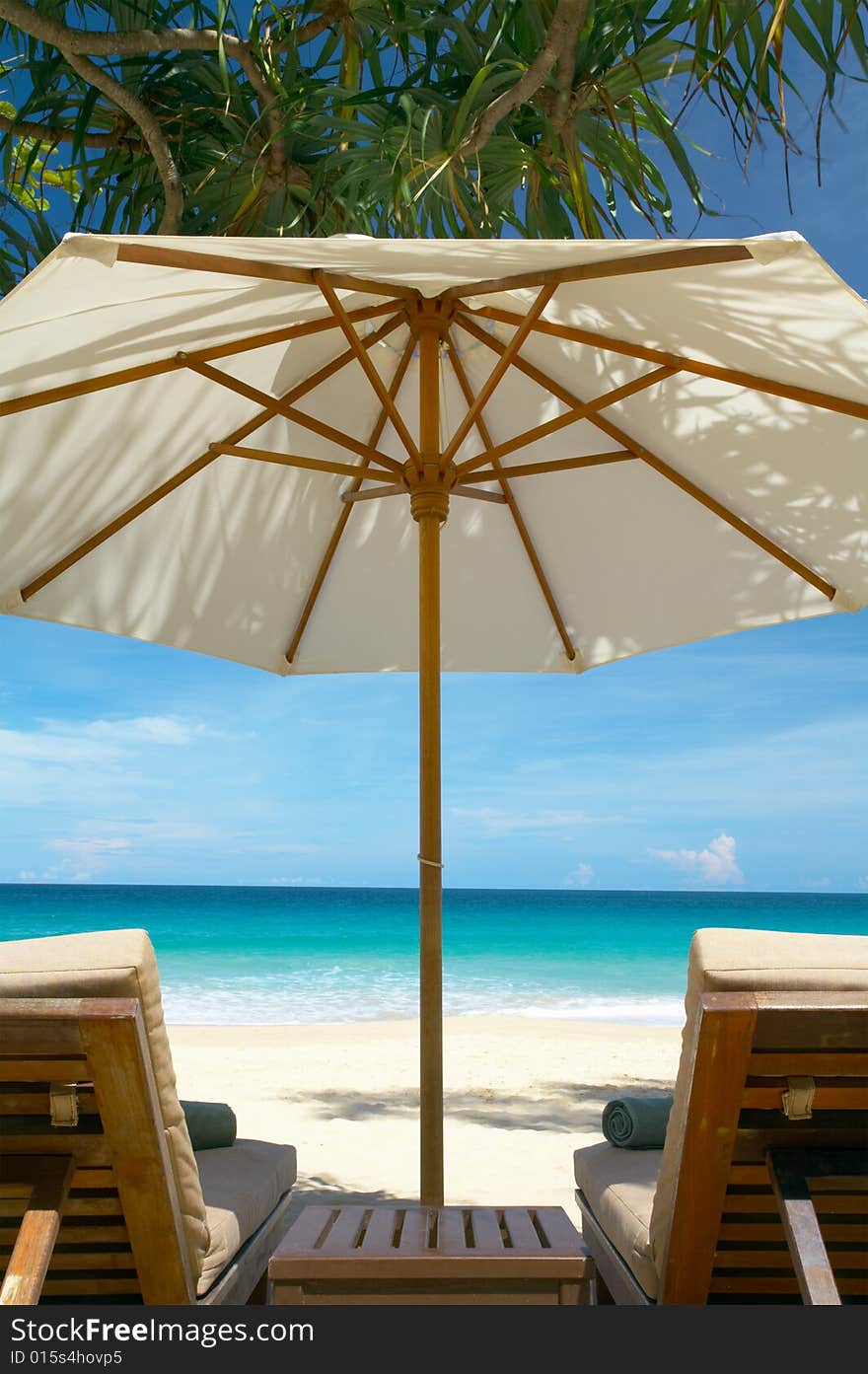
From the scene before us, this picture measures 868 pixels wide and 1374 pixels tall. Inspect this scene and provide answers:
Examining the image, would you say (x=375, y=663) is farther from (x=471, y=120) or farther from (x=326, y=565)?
(x=471, y=120)

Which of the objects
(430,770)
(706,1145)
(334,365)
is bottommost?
(706,1145)

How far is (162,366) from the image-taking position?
2635mm

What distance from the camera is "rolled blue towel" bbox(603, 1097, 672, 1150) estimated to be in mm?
2436

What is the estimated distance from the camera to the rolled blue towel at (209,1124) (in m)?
2.44

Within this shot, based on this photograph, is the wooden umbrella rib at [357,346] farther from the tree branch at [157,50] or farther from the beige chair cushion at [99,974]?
the tree branch at [157,50]

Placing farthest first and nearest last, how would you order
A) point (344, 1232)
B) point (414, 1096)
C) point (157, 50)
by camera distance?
point (414, 1096)
point (157, 50)
point (344, 1232)

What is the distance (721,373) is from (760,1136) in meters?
1.77

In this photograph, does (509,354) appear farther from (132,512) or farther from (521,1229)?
(521,1229)

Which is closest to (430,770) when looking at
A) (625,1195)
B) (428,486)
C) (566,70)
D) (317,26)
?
(428,486)

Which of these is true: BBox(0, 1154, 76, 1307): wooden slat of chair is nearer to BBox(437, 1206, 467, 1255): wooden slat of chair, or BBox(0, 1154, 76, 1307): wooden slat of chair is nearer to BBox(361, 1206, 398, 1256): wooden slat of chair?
BBox(361, 1206, 398, 1256): wooden slat of chair

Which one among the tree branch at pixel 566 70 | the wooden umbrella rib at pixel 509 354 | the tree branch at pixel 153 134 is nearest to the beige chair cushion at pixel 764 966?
the wooden umbrella rib at pixel 509 354

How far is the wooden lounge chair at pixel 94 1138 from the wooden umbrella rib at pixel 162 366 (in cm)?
138

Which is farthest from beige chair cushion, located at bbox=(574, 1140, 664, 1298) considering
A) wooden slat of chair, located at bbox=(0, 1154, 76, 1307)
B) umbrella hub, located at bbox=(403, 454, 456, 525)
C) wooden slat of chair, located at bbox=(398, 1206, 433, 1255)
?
umbrella hub, located at bbox=(403, 454, 456, 525)

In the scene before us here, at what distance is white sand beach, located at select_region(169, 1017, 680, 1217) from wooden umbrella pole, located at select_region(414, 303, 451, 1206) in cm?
135
